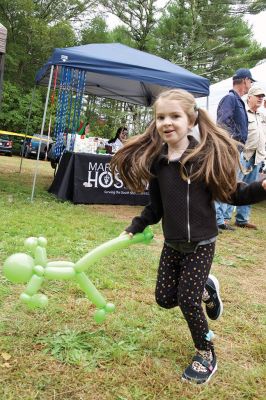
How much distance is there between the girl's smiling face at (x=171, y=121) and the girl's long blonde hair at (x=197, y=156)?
0.03 meters

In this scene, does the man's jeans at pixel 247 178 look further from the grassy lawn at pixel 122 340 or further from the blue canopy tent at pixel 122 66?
the grassy lawn at pixel 122 340

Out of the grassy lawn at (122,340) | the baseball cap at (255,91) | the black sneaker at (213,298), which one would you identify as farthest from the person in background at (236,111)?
the black sneaker at (213,298)

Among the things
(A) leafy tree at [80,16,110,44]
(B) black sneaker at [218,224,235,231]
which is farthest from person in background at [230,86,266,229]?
(A) leafy tree at [80,16,110,44]

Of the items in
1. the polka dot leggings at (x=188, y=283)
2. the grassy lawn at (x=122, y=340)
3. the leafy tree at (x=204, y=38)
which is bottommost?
the grassy lawn at (x=122, y=340)

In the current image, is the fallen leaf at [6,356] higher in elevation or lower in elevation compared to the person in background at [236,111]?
lower

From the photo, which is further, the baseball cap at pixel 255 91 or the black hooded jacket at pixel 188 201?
the baseball cap at pixel 255 91

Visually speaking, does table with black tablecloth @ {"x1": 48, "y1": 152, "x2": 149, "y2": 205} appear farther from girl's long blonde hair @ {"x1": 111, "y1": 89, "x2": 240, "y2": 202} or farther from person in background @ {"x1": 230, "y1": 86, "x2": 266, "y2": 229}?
girl's long blonde hair @ {"x1": 111, "y1": 89, "x2": 240, "y2": 202}

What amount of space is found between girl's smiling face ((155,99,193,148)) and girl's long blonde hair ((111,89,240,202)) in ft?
0.11

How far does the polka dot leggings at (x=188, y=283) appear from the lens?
194 centimetres

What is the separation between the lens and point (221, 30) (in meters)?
24.4

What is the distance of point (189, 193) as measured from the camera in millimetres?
1940

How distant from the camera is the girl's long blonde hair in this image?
6.26 ft

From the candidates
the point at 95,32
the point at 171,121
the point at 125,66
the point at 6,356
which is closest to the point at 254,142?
the point at 125,66

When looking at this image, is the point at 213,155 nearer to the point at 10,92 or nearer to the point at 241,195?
the point at 241,195
